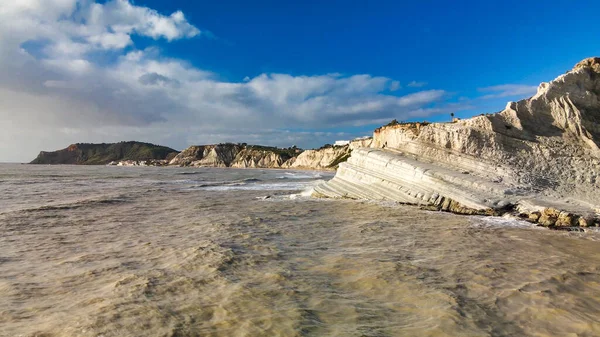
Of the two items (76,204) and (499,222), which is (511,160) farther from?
(76,204)

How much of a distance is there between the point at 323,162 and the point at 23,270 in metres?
99.2

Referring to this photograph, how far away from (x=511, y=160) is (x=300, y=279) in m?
13.2

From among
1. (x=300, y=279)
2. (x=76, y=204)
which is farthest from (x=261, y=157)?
(x=300, y=279)

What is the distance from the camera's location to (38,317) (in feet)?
15.3

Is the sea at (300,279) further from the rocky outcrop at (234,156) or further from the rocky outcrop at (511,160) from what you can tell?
the rocky outcrop at (234,156)

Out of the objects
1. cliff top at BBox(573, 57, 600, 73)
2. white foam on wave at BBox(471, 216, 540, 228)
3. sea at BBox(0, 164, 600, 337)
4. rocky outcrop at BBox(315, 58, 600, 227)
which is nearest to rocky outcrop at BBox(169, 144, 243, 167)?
rocky outcrop at BBox(315, 58, 600, 227)

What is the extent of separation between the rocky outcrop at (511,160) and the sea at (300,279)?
2.52 meters

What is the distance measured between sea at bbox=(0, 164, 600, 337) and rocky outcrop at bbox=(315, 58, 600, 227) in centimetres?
252

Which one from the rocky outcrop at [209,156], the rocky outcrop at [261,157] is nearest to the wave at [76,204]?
the rocky outcrop at [261,157]

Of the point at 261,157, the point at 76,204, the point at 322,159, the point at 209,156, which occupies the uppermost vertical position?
the point at 209,156

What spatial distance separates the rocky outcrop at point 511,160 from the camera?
1338 centimetres

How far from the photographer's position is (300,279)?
6.16 metres

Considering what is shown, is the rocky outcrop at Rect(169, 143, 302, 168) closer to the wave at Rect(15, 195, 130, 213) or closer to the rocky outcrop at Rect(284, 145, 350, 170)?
the rocky outcrop at Rect(284, 145, 350, 170)

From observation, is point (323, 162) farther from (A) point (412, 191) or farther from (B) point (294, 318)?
(B) point (294, 318)
